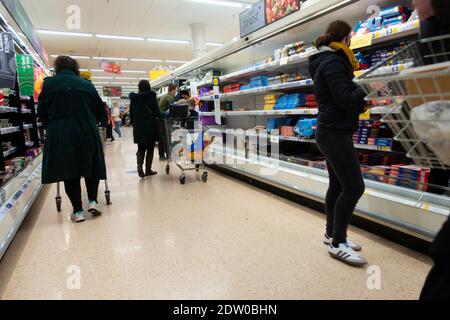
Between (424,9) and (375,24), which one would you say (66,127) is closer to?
(424,9)

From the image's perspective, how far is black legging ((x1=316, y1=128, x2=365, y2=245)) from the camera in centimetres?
185

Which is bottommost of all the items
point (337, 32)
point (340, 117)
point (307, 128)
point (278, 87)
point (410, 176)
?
point (410, 176)

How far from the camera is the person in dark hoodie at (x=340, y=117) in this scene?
1.72 m

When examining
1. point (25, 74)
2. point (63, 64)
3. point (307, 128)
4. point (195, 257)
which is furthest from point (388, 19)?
point (25, 74)

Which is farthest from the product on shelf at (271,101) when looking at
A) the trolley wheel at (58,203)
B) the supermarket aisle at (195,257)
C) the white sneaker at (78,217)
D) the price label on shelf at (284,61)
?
the trolley wheel at (58,203)

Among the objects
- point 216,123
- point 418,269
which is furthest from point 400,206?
point 216,123

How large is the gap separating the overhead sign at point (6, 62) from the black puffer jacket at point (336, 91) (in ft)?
9.38

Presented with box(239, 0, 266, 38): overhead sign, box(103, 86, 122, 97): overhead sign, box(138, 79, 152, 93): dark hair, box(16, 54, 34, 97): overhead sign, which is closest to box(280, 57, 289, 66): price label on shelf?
box(239, 0, 266, 38): overhead sign

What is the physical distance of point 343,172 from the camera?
6.14 ft

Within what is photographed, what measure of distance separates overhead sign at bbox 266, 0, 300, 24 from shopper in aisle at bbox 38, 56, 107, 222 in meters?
2.18

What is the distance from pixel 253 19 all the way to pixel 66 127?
2.68 metres

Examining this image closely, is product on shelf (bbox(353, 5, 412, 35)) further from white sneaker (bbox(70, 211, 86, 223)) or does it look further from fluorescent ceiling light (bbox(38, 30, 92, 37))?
fluorescent ceiling light (bbox(38, 30, 92, 37))

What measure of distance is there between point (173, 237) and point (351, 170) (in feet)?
4.95
